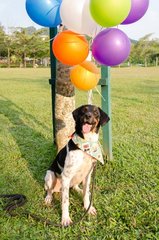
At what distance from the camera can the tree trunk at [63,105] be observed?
4.34 meters

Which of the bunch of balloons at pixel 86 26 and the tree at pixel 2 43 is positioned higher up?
the tree at pixel 2 43

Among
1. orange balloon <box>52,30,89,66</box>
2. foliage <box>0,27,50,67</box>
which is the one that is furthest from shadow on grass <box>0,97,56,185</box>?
foliage <box>0,27,50,67</box>

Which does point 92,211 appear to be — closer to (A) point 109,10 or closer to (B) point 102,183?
(B) point 102,183

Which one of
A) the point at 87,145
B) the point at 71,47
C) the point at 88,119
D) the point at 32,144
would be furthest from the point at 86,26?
the point at 32,144

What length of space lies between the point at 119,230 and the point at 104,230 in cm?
14

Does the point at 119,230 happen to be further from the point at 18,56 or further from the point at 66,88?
the point at 18,56

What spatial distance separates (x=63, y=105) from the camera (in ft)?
14.6

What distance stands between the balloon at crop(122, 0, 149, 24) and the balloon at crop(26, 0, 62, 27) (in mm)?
702

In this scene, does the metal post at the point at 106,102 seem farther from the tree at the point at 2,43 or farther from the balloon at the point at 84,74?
the tree at the point at 2,43

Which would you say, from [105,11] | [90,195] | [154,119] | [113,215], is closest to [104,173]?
[90,195]

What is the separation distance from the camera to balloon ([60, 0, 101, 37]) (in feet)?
9.99

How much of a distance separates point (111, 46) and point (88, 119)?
71cm

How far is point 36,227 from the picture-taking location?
10.9 feet

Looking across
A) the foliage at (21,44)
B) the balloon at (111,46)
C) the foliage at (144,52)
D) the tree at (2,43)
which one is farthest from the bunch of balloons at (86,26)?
the foliage at (144,52)
